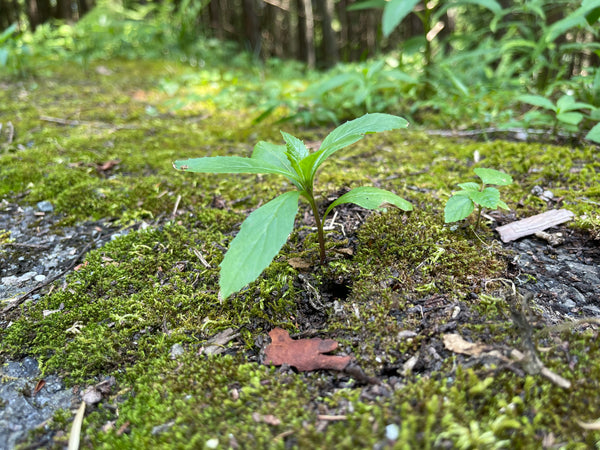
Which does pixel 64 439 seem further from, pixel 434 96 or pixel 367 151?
pixel 434 96

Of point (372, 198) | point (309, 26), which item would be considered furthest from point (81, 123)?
point (309, 26)

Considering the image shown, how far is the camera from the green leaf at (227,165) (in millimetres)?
1548

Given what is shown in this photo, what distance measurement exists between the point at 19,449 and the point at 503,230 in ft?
7.37

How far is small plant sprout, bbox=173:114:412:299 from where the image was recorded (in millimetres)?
1332

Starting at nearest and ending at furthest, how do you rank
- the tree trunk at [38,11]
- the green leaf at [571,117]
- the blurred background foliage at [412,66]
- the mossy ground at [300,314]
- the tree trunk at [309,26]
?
1. the mossy ground at [300,314]
2. the green leaf at [571,117]
3. the blurred background foliage at [412,66]
4. the tree trunk at [309,26]
5. the tree trunk at [38,11]

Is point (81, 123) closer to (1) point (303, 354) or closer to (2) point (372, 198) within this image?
(2) point (372, 198)

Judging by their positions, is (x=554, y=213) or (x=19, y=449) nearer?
(x=19, y=449)

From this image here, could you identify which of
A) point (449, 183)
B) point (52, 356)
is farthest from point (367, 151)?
point (52, 356)

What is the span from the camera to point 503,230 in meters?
2.00

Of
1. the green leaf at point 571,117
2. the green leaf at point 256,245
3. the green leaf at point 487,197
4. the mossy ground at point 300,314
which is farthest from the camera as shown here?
the green leaf at point 571,117

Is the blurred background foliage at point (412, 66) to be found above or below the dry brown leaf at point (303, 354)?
above

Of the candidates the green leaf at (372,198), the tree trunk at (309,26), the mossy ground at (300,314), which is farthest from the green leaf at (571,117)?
the tree trunk at (309,26)

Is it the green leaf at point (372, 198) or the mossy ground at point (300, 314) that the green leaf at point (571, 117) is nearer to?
the mossy ground at point (300, 314)

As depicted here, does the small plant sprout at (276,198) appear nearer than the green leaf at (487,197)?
Yes
